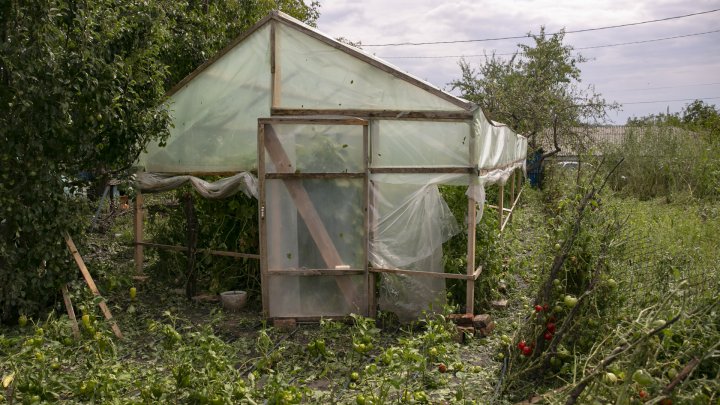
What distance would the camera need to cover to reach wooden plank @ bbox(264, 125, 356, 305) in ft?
23.4

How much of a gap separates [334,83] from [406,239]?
77.0 inches

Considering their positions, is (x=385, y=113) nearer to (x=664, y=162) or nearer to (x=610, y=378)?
(x=610, y=378)

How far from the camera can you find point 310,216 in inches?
282

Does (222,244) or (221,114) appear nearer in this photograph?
(221,114)

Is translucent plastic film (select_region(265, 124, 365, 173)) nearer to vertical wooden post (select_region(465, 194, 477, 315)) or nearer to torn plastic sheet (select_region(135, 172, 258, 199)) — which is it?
torn plastic sheet (select_region(135, 172, 258, 199))

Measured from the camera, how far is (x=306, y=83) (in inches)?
295

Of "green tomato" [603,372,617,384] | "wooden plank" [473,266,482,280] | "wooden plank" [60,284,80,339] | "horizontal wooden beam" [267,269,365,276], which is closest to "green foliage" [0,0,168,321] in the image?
"wooden plank" [60,284,80,339]

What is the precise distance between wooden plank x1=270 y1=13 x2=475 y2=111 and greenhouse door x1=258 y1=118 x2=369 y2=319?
0.82 meters

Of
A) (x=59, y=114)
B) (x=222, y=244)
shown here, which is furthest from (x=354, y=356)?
(x=59, y=114)

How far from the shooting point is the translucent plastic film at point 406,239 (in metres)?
7.09

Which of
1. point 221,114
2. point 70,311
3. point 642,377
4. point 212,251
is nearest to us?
point 642,377

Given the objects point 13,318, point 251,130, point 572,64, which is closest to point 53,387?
point 13,318

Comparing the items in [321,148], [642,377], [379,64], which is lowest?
[642,377]

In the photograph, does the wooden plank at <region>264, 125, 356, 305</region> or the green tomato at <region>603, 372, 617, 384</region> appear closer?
the green tomato at <region>603, 372, 617, 384</region>
